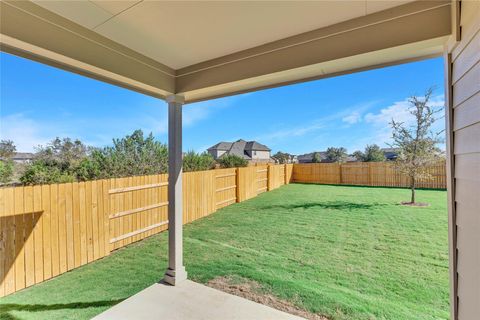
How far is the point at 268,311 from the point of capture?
82.0 inches

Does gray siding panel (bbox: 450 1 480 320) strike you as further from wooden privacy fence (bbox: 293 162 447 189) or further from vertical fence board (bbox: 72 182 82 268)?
wooden privacy fence (bbox: 293 162 447 189)

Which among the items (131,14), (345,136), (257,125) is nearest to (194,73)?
(131,14)

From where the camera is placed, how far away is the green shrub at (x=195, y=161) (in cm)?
709

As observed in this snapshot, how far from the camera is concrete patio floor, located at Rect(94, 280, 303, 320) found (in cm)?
203

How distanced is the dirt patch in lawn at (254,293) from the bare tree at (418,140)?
6.30m

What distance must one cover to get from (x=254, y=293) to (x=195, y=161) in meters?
5.52

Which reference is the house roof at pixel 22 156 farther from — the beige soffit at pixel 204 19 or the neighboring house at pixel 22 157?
the beige soffit at pixel 204 19

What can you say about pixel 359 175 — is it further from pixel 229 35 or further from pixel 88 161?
pixel 229 35

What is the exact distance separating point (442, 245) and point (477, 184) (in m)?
3.69

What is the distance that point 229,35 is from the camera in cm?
177

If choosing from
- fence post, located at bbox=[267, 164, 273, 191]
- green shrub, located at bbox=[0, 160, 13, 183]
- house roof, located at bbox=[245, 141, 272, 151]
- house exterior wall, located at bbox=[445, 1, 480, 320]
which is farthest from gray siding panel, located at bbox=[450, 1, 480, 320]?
house roof, located at bbox=[245, 141, 272, 151]

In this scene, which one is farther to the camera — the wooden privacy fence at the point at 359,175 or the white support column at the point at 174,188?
the wooden privacy fence at the point at 359,175

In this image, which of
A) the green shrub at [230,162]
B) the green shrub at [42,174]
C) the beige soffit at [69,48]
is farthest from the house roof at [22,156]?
the green shrub at [230,162]

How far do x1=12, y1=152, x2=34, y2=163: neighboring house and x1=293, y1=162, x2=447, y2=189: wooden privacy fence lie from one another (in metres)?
11.3
